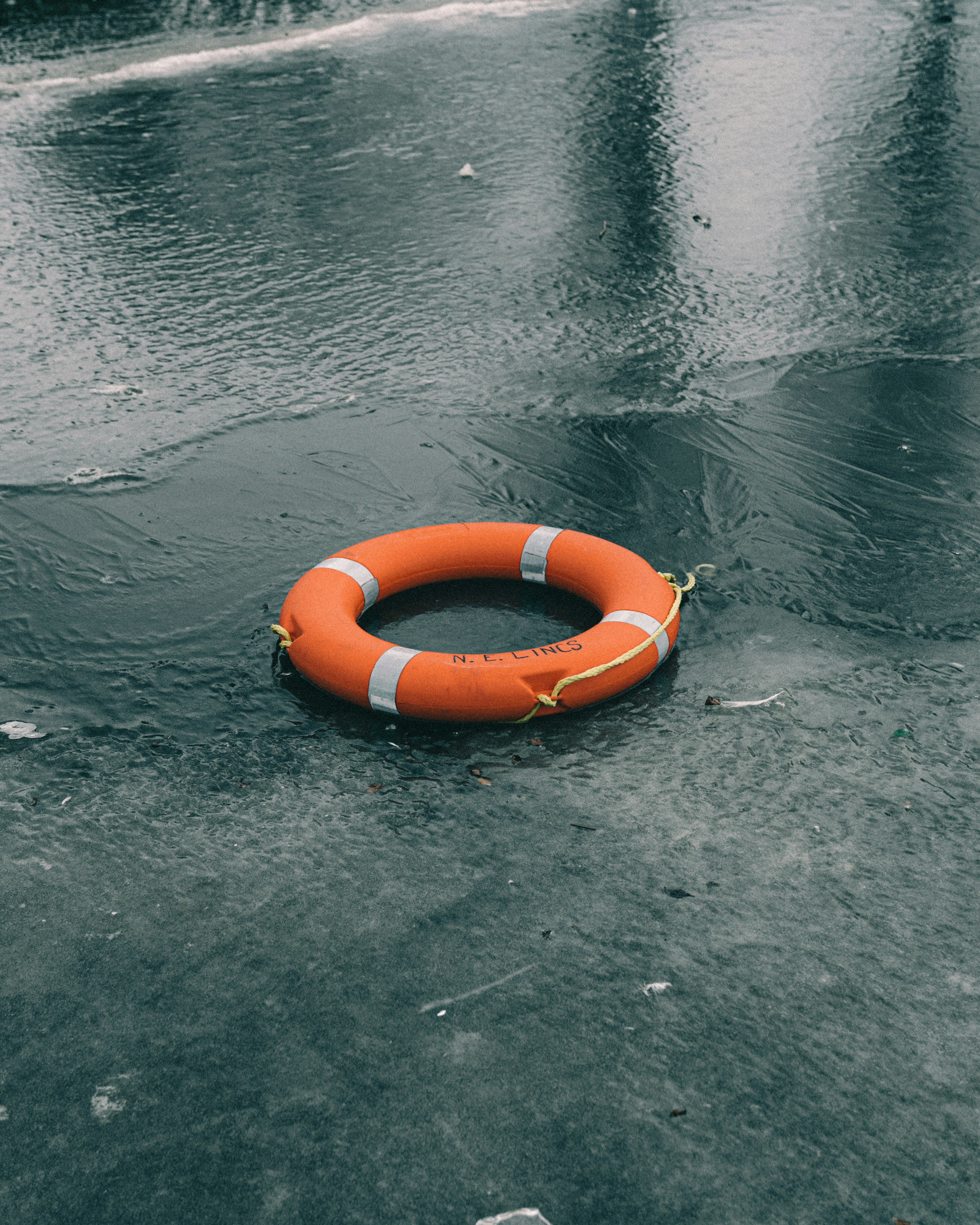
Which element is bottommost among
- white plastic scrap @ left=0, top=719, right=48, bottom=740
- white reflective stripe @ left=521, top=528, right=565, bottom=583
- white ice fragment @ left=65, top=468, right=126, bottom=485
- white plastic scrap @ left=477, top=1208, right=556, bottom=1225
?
white plastic scrap @ left=477, top=1208, right=556, bottom=1225

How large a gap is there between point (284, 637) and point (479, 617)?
2.30 feet

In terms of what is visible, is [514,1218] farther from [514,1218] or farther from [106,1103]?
[106,1103]

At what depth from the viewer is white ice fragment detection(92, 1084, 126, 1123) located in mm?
2035

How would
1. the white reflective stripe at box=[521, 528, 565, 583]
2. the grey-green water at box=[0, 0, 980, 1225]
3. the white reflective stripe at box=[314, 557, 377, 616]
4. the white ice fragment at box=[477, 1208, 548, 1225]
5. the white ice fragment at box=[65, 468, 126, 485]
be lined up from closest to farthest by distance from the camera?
1. the white ice fragment at box=[477, 1208, 548, 1225]
2. the grey-green water at box=[0, 0, 980, 1225]
3. the white reflective stripe at box=[314, 557, 377, 616]
4. the white reflective stripe at box=[521, 528, 565, 583]
5. the white ice fragment at box=[65, 468, 126, 485]

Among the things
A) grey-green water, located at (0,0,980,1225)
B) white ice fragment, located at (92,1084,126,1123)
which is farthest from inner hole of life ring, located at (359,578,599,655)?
white ice fragment, located at (92,1084,126,1123)

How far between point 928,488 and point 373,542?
2.16m

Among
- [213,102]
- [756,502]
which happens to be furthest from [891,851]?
[213,102]

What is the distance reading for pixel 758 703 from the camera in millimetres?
3094

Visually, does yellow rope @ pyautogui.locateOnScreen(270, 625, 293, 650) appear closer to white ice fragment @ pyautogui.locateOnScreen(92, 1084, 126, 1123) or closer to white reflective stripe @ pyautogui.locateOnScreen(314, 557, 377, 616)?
white reflective stripe @ pyautogui.locateOnScreen(314, 557, 377, 616)

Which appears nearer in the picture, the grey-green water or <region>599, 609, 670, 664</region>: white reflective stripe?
the grey-green water

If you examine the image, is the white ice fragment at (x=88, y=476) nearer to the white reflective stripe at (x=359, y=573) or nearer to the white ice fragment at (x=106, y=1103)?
the white reflective stripe at (x=359, y=573)

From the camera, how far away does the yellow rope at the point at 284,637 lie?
3271 millimetres

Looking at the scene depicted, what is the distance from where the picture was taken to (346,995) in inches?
88.6

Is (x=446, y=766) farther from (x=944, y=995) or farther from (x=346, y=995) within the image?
(x=944, y=995)
